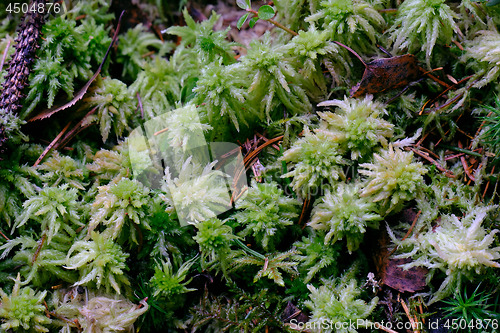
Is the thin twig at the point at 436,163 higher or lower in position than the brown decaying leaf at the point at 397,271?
higher

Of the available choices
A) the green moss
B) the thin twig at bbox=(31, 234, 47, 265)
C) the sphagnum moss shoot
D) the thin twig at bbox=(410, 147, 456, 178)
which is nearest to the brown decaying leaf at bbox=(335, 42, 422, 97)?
the sphagnum moss shoot

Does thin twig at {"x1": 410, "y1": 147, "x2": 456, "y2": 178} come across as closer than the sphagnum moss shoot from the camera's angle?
No

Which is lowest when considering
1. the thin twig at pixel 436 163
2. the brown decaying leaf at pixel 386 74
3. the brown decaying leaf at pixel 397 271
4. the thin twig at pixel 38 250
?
the brown decaying leaf at pixel 397 271

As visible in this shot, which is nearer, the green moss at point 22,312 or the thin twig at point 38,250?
the green moss at point 22,312

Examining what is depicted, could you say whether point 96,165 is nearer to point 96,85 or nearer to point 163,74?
point 96,85

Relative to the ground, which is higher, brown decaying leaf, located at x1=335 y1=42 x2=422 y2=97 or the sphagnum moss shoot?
brown decaying leaf, located at x1=335 y1=42 x2=422 y2=97

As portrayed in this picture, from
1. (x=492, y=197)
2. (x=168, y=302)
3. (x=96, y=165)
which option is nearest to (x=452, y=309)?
(x=492, y=197)

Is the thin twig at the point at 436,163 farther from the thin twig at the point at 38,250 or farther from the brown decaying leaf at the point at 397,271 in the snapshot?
the thin twig at the point at 38,250

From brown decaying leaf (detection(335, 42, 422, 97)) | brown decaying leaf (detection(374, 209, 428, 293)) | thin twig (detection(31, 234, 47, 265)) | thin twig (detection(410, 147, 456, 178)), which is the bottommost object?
brown decaying leaf (detection(374, 209, 428, 293))

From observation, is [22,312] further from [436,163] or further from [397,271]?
[436,163]

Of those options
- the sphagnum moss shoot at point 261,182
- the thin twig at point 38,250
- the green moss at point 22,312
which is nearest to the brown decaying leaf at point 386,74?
the sphagnum moss shoot at point 261,182

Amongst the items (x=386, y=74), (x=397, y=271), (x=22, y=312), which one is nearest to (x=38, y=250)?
(x=22, y=312)

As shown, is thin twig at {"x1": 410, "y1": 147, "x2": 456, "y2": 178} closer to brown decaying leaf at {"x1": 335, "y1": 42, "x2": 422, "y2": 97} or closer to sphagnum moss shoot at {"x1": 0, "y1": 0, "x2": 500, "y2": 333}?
sphagnum moss shoot at {"x1": 0, "y1": 0, "x2": 500, "y2": 333}
